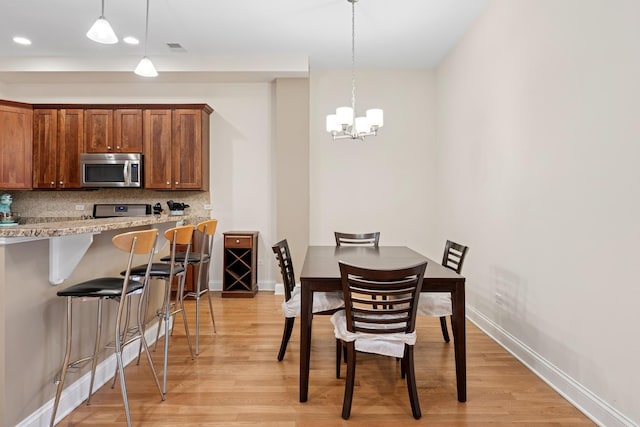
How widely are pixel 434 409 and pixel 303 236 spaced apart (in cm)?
300

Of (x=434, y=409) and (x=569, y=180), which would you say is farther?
(x=569, y=180)

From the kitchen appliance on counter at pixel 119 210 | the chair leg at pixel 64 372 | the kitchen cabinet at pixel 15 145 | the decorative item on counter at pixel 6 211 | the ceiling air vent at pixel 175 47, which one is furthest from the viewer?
the kitchen appliance on counter at pixel 119 210

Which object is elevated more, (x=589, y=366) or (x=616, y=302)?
(x=616, y=302)

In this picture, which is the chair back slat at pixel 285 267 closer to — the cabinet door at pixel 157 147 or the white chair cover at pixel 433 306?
the white chair cover at pixel 433 306

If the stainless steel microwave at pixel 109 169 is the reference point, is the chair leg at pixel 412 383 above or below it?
below

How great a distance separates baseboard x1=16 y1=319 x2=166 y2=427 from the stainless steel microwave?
251cm

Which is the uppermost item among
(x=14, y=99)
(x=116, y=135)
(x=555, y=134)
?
(x=14, y=99)

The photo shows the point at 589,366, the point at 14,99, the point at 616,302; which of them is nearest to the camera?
the point at 616,302

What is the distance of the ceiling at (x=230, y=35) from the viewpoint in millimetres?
3549

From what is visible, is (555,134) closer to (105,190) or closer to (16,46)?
(105,190)

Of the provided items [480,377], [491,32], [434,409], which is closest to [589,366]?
[480,377]

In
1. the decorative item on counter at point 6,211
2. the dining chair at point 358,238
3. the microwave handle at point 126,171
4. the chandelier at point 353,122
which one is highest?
the chandelier at point 353,122

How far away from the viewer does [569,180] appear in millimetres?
2289

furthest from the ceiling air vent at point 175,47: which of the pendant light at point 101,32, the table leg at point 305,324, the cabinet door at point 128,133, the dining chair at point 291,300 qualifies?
the table leg at point 305,324
